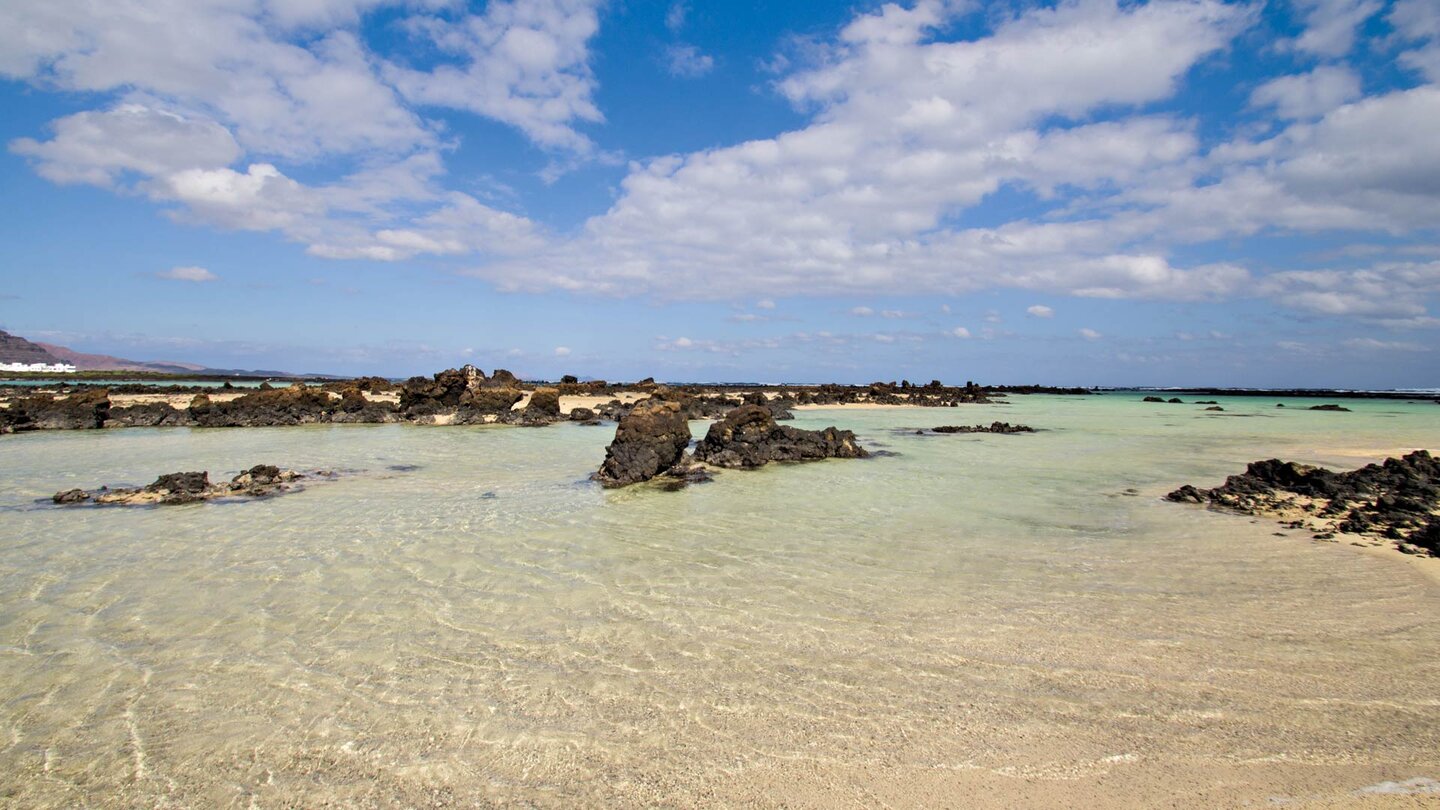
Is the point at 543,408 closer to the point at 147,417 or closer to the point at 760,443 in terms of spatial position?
the point at 147,417

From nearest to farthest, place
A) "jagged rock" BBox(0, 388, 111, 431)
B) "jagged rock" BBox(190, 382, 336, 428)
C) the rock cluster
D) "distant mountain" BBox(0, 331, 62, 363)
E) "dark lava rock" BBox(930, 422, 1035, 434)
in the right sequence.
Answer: the rock cluster, "jagged rock" BBox(0, 388, 111, 431), "jagged rock" BBox(190, 382, 336, 428), "dark lava rock" BBox(930, 422, 1035, 434), "distant mountain" BBox(0, 331, 62, 363)

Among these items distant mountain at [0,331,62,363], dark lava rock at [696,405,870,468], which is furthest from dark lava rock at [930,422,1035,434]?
distant mountain at [0,331,62,363]

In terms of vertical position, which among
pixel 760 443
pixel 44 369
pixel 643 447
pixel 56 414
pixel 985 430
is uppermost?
pixel 44 369

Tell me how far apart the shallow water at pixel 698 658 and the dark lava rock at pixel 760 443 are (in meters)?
5.76

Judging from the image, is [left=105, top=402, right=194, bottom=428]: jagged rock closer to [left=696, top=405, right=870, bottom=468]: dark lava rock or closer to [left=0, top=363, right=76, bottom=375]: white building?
[left=696, top=405, right=870, bottom=468]: dark lava rock

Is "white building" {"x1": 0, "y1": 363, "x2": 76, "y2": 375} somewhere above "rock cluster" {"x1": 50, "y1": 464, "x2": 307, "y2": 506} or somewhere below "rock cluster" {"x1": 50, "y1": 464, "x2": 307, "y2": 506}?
above

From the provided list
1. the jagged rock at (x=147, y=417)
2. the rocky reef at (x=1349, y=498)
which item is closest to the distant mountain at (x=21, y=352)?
the jagged rock at (x=147, y=417)

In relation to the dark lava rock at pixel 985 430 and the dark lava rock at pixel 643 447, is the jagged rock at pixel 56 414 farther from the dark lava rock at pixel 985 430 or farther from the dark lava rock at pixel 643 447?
the dark lava rock at pixel 985 430

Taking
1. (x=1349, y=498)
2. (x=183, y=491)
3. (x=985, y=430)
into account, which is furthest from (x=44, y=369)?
(x=1349, y=498)

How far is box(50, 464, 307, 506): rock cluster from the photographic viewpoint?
10086 mm

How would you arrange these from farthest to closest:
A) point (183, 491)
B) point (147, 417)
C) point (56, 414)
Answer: point (147, 417) → point (56, 414) → point (183, 491)

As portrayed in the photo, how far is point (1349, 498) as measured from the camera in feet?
34.7

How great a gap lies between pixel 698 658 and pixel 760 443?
1170 cm

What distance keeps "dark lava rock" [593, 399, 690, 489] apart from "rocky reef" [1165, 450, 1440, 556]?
9238mm
